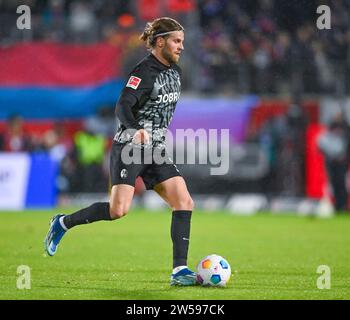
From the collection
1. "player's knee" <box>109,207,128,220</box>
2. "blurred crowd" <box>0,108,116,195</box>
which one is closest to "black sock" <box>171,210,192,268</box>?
"player's knee" <box>109,207,128,220</box>

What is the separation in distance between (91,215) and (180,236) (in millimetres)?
884

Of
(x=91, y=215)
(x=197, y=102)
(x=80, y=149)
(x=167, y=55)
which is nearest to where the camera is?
(x=167, y=55)

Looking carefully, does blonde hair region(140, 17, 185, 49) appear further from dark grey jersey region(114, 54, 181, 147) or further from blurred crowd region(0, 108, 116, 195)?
blurred crowd region(0, 108, 116, 195)

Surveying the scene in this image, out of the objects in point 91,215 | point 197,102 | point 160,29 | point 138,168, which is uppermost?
point 197,102

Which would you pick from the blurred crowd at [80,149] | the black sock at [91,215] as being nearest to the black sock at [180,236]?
the black sock at [91,215]

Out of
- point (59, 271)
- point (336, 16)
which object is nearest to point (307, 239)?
point (59, 271)

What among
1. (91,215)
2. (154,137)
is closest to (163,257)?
(91,215)

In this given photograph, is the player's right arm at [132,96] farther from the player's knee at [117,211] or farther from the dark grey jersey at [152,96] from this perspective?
the player's knee at [117,211]

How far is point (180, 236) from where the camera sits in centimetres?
827

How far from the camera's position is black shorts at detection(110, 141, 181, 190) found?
8.20 metres

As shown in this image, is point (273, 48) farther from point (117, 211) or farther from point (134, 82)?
point (117, 211)

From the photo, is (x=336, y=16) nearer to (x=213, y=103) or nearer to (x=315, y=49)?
(x=315, y=49)

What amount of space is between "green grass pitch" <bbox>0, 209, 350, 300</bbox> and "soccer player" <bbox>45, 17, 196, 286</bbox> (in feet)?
1.93

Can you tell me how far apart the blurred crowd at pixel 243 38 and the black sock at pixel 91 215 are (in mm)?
12392
